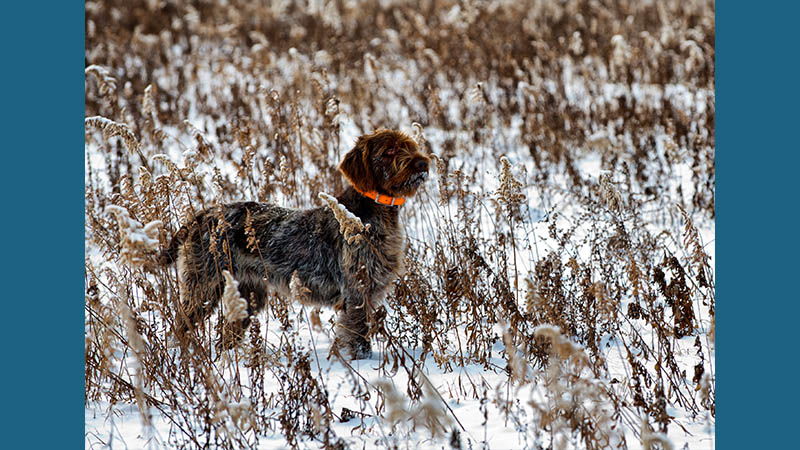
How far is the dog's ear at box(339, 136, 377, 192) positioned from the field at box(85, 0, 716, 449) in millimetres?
448

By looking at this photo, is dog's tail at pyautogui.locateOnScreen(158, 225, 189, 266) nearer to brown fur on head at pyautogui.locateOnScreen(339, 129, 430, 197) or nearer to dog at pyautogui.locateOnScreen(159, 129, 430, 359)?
dog at pyautogui.locateOnScreen(159, 129, 430, 359)

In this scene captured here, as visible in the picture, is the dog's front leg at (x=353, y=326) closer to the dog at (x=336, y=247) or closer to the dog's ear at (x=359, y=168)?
the dog at (x=336, y=247)

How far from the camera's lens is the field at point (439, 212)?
11.3 ft

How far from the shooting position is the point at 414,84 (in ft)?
34.6

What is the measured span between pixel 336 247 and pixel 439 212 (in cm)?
97

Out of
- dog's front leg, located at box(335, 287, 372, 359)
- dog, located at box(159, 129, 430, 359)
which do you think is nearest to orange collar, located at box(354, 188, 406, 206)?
dog, located at box(159, 129, 430, 359)

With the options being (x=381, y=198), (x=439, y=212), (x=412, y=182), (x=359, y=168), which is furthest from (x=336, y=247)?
(x=439, y=212)

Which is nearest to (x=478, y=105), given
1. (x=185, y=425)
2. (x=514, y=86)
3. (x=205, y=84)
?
(x=514, y=86)

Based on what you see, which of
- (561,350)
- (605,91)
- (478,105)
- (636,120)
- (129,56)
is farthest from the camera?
(129,56)

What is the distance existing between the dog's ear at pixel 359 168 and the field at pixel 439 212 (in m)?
0.45

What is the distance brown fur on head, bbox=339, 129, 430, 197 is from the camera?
4.59 meters

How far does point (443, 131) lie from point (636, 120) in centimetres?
231

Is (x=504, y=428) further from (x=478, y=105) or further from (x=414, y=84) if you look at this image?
(x=414, y=84)

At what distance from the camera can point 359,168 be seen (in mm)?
4656
